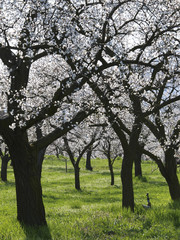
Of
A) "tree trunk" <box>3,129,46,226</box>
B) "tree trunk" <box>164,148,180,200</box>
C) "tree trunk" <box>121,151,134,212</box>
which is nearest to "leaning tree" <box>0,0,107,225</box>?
"tree trunk" <box>3,129,46,226</box>

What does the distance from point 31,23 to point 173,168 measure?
927 centimetres

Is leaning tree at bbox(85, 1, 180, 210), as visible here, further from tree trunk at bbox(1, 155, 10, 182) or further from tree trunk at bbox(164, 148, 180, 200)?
tree trunk at bbox(1, 155, 10, 182)

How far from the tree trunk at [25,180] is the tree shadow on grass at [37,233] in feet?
1.33

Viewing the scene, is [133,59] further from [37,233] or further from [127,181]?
[37,233]

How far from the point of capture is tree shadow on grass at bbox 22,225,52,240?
27.6 feet

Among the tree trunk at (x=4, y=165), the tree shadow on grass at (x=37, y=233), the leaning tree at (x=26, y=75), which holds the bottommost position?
the tree shadow on grass at (x=37, y=233)

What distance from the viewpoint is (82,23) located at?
10555 millimetres

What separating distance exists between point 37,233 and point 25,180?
164 centimetres

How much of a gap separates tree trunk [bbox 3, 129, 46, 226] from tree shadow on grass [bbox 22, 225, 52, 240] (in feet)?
1.33

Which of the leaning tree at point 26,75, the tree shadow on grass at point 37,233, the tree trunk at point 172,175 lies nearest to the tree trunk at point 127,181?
the tree trunk at point 172,175

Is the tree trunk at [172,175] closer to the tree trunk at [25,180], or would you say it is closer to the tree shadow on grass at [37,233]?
the tree trunk at [25,180]

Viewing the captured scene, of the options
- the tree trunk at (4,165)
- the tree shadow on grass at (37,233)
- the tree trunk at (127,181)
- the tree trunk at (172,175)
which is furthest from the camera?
the tree trunk at (4,165)

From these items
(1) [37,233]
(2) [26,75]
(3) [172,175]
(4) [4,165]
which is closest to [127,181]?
(3) [172,175]

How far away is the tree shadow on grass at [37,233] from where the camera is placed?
27.6 feet
